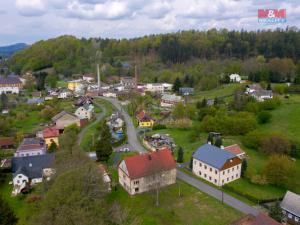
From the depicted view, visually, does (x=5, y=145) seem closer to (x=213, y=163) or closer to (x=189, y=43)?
(x=213, y=163)

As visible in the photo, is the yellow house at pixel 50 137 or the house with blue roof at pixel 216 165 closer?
the house with blue roof at pixel 216 165

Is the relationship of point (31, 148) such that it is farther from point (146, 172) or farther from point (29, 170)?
point (146, 172)

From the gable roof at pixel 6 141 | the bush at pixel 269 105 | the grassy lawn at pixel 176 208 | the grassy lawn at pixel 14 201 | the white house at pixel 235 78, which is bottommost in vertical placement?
the grassy lawn at pixel 14 201

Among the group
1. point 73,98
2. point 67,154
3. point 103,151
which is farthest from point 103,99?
point 67,154

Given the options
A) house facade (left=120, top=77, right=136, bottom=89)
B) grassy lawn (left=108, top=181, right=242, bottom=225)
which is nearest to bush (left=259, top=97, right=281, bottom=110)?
grassy lawn (left=108, top=181, right=242, bottom=225)

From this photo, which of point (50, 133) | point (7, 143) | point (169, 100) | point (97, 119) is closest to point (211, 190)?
point (50, 133)

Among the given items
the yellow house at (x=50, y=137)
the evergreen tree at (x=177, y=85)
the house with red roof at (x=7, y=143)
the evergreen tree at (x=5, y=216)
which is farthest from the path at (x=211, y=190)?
the evergreen tree at (x=177, y=85)

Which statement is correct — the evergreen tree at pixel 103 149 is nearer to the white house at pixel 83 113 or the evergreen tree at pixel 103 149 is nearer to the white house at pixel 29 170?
the white house at pixel 29 170
